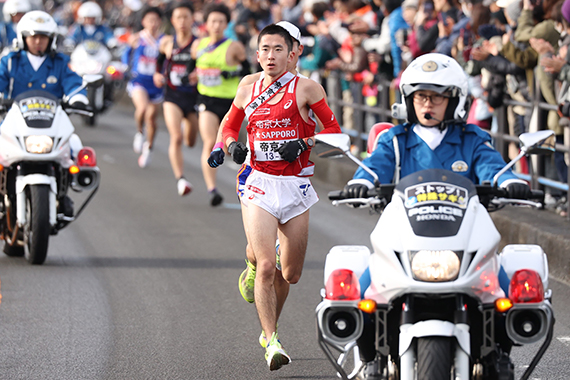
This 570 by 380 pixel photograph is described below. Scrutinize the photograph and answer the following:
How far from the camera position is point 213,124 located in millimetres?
12578

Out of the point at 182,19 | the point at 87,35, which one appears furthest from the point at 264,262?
the point at 87,35

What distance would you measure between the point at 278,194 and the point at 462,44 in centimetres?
590

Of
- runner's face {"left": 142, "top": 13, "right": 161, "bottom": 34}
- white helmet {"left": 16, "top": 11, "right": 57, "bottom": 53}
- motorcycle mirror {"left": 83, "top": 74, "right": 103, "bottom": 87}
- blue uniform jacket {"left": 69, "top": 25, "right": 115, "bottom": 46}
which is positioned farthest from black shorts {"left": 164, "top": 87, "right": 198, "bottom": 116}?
blue uniform jacket {"left": 69, "top": 25, "right": 115, "bottom": 46}

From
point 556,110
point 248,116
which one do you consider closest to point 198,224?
point 556,110

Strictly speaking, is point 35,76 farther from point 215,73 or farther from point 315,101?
point 315,101

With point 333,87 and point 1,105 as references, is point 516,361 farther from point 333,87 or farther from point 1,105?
point 333,87

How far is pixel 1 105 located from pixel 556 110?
464 centimetres

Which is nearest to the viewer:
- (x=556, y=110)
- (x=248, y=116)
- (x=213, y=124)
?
(x=248, y=116)

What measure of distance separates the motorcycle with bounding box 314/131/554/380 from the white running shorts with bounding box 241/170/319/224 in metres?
1.41

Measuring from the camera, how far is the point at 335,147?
16.0 feet

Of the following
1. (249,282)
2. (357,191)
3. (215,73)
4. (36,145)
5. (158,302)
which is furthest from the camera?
(215,73)

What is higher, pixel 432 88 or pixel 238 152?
pixel 432 88

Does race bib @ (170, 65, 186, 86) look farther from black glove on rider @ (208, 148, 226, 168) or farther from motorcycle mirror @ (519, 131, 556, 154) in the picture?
motorcycle mirror @ (519, 131, 556, 154)

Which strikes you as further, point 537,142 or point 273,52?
point 273,52
